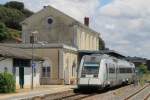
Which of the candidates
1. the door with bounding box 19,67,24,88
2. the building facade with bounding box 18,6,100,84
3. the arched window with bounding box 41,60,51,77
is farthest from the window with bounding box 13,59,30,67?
the arched window with bounding box 41,60,51,77

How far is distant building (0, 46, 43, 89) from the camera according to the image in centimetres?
4050

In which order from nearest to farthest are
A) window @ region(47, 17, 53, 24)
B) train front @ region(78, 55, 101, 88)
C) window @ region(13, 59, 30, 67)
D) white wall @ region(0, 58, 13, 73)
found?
white wall @ region(0, 58, 13, 73), train front @ region(78, 55, 101, 88), window @ region(13, 59, 30, 67), window @ region(47, 17, 53, 24)

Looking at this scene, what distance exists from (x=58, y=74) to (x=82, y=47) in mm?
15095

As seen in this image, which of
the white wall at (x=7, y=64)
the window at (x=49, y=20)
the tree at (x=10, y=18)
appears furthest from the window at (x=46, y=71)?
the tree at (x=10, y=18)

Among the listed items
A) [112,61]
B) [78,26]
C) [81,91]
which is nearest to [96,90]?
[81,91]

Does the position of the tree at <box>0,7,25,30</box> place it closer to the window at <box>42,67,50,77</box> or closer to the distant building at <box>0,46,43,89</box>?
the window at <box>42,67,50,77</box>

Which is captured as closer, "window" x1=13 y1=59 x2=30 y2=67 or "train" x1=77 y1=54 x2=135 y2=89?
"train" x1=77 y1=54 x2=135 y2=89

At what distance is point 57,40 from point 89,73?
30486 mm

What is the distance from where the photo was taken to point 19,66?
4391 centimetres

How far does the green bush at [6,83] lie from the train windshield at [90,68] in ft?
20.0

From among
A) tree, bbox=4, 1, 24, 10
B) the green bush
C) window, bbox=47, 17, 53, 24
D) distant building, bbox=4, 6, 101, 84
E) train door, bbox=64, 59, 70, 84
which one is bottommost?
the green bush

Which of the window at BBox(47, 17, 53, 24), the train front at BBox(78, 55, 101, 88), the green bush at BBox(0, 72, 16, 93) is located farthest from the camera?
the window at BBox(47, 17, 53, 24)

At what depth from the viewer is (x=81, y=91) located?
43.9 metres

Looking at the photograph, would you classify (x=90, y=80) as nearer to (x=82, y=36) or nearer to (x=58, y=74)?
(x=58, y=74)
